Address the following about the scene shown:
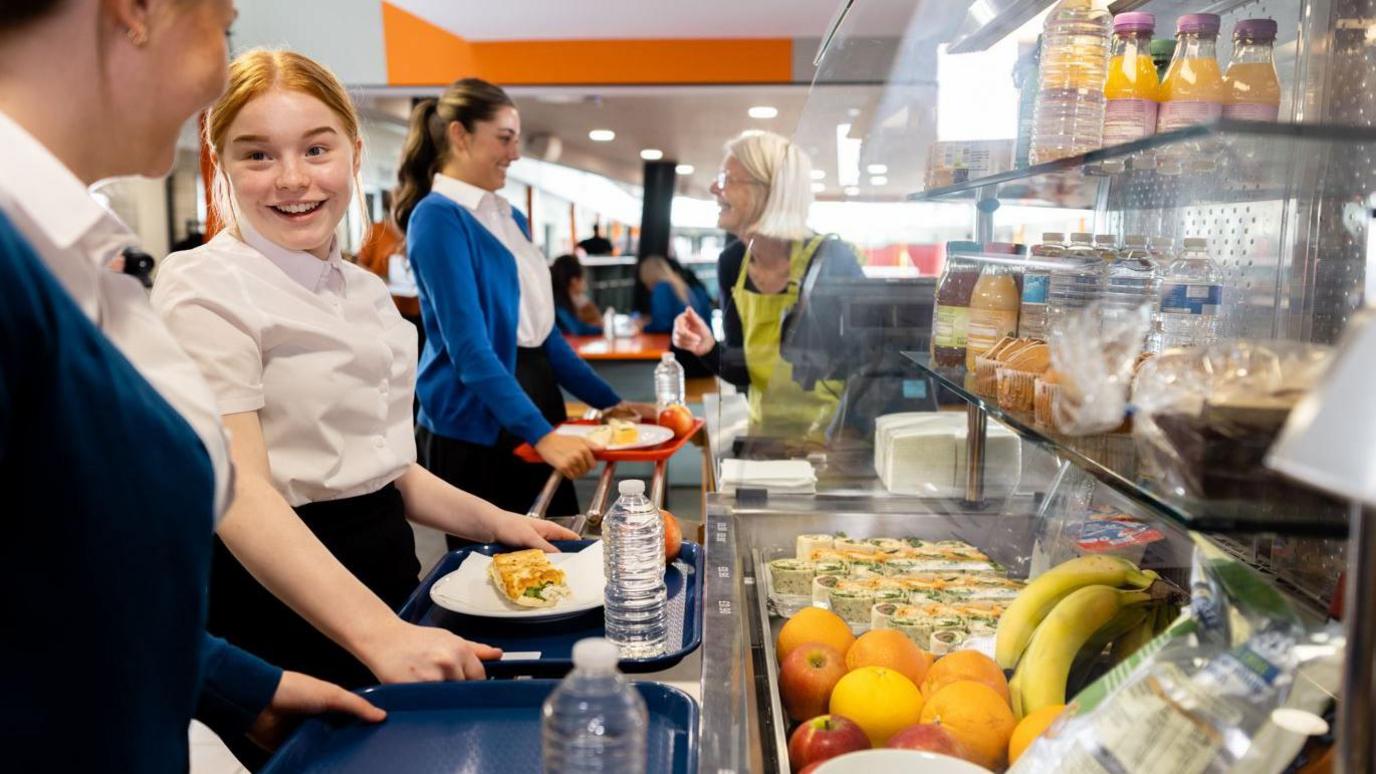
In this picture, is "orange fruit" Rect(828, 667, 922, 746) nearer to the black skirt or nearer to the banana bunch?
the banana bunch

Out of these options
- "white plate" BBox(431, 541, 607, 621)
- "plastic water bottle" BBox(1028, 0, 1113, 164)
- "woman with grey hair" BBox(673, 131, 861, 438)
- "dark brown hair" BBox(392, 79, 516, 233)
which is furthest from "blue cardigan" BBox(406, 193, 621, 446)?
"plastic water bottle" BBox(1028, 0, 1113, 164)

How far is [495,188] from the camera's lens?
3.30m

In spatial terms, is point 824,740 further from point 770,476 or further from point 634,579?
point 770,476

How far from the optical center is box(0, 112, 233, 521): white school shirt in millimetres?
767

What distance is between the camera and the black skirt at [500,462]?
10.9 feet

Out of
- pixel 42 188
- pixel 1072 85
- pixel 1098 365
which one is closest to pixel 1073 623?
pixel 1098 365

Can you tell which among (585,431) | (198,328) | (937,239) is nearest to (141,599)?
(198,328)

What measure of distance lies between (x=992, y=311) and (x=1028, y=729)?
2.37 feet

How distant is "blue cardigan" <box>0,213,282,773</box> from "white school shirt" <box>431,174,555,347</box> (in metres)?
2.32

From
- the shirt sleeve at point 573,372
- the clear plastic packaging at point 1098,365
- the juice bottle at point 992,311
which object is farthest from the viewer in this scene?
the shirt sleeve at point 573,372

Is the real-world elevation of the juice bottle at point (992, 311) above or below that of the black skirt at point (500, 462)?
above

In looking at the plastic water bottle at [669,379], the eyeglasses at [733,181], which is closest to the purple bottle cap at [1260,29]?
the eyeglasses at [733,181]

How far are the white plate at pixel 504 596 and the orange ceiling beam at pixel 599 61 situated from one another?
20.2 ft

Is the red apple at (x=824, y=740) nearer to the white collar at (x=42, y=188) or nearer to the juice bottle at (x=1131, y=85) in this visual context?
the juice bottle at (x=1131, y=85)
